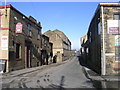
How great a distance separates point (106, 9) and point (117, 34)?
2443 mm

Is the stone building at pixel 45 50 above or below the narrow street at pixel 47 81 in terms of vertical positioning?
above

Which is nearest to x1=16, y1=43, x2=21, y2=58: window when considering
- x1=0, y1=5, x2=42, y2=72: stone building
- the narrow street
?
x1=0, y1=5, x2=42, y2=72: stone building

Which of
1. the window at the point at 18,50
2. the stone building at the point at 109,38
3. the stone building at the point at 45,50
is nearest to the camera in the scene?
the stone building at the point at 109,38

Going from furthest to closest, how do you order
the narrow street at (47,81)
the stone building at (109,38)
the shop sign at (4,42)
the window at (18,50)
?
the window at (18,50) < the shop sign at (4,42) < the stone building at (109,38) < the narrow street at (47,81)

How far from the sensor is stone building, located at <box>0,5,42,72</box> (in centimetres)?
1617

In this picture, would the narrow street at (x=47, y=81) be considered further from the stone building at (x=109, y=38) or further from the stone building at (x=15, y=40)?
the stone building at (x=15, y=40)

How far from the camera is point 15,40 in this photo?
17.9 meters

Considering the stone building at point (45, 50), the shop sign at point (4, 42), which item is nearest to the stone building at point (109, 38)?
the shop sign at point (4, 42)

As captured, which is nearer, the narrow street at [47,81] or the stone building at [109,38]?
the narrow street at [47,81]

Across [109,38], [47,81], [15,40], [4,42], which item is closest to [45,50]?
[15,40]

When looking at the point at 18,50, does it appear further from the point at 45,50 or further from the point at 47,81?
the point at 45,50

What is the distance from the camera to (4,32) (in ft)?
53.6

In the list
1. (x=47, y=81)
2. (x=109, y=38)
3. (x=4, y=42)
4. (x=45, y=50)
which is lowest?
(x=47, y=81)

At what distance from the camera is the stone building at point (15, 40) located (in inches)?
637
